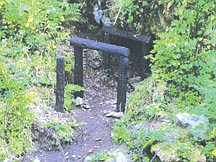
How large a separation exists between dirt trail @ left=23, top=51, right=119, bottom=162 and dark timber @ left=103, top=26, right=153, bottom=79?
598 mm

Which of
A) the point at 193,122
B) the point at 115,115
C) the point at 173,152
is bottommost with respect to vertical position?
the point at 115,115

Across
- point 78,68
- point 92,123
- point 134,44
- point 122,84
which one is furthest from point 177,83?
point 134,44

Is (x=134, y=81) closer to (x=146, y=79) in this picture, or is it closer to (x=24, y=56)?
(x=146, y=79)

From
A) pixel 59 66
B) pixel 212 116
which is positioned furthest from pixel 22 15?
pixel 212 116

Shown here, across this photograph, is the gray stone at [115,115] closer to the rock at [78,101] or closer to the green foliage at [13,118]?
the rock at [78,101]

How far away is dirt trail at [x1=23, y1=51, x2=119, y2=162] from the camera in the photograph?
5289mm

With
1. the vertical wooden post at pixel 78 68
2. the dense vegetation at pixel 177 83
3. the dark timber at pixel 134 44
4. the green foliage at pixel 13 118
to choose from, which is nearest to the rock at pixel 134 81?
the dark timber at pixel 134 44

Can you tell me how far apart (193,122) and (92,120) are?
230 cm

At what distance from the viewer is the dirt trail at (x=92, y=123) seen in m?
5.29

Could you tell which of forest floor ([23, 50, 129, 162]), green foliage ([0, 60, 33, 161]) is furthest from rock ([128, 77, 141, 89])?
green foliage ([0, 60, 33, 161])

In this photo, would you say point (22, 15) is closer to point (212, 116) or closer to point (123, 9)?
point (123, 9)

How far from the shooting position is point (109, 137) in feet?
18.8

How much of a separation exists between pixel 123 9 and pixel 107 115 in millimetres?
2732

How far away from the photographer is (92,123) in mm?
6301
